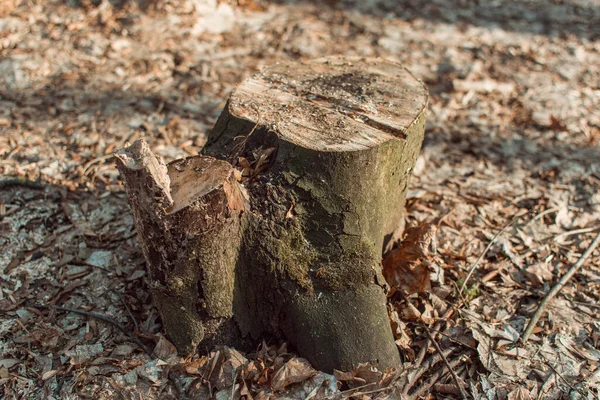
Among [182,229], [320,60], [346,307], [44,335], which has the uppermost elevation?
[320,60]

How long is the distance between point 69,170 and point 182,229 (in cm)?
208

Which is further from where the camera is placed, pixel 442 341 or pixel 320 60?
pixel 320 60

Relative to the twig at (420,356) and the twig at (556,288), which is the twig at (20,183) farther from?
the twig at (556,288)

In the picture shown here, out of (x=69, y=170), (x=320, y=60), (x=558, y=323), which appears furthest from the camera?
(x=69, y=170)

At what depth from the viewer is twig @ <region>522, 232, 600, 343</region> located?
119 inches

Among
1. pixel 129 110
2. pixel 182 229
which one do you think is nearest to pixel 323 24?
pixel 129 110

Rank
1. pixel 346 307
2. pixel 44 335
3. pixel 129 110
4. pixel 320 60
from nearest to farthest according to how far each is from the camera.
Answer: pixel 346 307, pixel 44 335, pixel 320 60, pixel 129 110

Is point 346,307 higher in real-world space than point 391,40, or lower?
lower

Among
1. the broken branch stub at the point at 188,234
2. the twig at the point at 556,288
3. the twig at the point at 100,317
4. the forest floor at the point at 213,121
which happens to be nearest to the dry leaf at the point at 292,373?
the forest floor at the point at 213,121

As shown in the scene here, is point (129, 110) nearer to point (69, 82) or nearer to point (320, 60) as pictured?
point (69, 82)

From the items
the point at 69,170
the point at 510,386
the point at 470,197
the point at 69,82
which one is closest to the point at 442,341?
the point at 510,386

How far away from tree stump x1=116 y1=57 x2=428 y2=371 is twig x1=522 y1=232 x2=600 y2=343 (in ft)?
2.71

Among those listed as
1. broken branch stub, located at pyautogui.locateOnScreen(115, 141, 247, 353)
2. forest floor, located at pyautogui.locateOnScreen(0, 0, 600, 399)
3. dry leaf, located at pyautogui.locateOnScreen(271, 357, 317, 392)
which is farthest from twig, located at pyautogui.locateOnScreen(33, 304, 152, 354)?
dry leaf, located at pyautogui.locateOnScreen(271, 357, 317, 392)

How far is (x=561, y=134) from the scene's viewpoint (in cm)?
493
